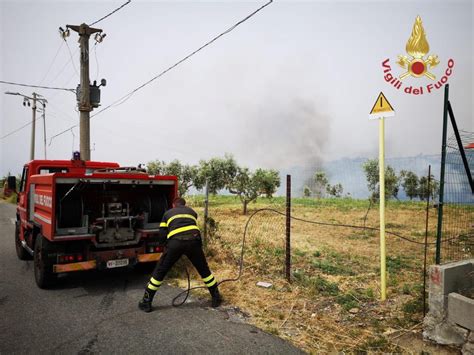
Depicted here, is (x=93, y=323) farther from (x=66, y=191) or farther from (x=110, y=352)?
(x=66, y=191)

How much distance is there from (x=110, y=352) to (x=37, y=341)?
965 mm

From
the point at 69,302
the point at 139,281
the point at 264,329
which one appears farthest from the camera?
the point at 139,281

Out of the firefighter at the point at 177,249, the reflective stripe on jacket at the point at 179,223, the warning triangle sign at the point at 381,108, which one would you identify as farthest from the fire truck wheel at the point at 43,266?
the warning triangle sign at the point at 381,108

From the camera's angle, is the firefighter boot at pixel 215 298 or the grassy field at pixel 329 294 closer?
the grassy field at pixel 329 294

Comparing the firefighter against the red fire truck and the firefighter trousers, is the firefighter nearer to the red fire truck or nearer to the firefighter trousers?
the firefighter trousers

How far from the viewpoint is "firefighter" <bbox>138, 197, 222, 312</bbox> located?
4633 mm

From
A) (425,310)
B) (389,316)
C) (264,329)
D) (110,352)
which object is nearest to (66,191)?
(110,352)

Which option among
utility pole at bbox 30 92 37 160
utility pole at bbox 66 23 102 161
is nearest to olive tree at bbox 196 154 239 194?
utility pole at bbox 66 23 102 161

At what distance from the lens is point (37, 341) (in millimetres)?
3672

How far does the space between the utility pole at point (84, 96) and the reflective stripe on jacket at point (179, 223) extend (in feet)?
31.9

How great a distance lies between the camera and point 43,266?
5.30 m

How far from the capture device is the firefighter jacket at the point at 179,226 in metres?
4.73

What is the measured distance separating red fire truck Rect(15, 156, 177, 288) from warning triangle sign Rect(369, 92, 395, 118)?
12.7 feet

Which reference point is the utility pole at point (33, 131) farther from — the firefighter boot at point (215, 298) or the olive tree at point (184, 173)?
the firefighter boot at point (215, 298)
